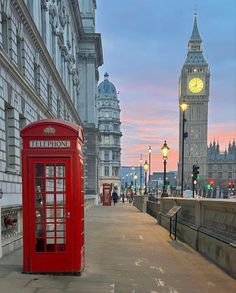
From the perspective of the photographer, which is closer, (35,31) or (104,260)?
(104,260)

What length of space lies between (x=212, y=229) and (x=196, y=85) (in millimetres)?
165505

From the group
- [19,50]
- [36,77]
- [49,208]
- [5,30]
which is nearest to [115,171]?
[36,77]

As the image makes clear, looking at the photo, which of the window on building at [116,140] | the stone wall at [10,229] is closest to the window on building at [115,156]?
the window on building at [116,140]

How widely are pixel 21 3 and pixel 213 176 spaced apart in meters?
160

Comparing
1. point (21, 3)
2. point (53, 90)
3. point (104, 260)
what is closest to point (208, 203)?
point (104, 260)

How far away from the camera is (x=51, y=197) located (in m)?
8.45

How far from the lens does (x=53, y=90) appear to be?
29188mm

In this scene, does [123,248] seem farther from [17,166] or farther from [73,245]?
[17,166]

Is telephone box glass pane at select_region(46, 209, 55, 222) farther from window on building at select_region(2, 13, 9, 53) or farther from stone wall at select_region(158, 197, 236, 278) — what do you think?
window on building at select_region(2, 13, 9, 53)

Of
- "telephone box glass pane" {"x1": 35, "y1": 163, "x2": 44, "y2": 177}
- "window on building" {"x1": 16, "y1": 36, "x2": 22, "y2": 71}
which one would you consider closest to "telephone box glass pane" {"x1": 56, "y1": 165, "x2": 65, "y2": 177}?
"telephone box glass pane" {"x1": 35, "y1": 163, "x2": 44, "y2": 177}

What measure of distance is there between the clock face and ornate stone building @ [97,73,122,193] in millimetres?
41934

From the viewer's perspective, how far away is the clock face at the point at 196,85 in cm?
17212

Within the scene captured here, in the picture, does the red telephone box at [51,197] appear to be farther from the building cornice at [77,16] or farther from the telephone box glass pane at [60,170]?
the building cornice at [77,16]

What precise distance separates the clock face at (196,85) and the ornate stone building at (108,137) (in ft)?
138
